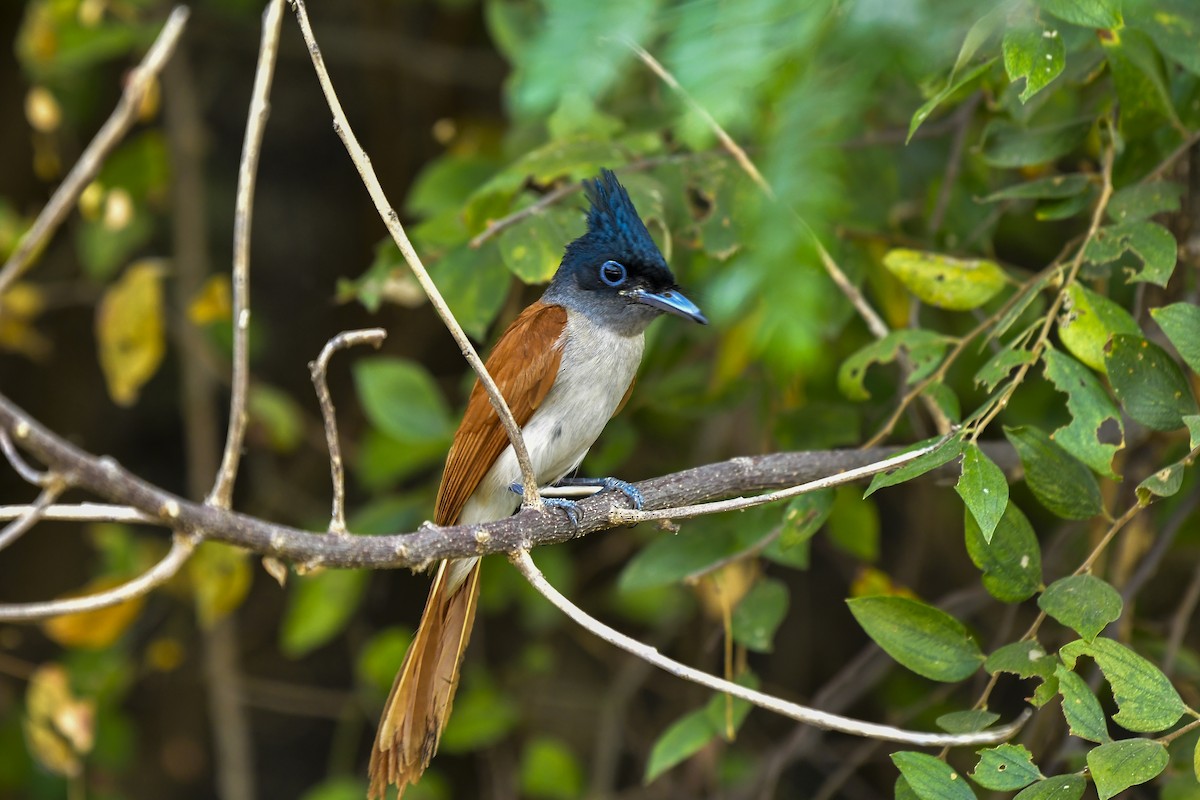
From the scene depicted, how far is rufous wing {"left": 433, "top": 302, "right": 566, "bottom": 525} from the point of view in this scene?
2.49 m

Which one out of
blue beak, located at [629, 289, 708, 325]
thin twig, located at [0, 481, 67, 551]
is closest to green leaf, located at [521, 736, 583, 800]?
blue beak, located at [629, 289, 708, 325]

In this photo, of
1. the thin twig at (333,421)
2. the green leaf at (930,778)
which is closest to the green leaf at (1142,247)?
the green leaf at (930,778)

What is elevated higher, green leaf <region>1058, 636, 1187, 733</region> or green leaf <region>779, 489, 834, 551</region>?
green leaf <region>1058, 636, 1187, 733</region>

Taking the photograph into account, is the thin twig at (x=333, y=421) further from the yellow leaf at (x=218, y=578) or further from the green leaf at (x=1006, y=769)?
the yellow leaf at (x=218, y=578)

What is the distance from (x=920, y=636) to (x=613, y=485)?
0.65 m

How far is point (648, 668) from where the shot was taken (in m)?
3.57

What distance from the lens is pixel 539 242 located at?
2.28 meters

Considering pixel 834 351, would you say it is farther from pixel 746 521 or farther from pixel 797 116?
pixel 797 116

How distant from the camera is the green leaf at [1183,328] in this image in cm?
163

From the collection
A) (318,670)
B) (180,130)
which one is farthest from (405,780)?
(318,670)

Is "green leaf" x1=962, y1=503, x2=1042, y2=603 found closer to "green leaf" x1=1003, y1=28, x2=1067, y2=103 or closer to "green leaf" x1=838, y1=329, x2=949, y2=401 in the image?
"green leaf" x1=838, y1=329, x2=949, y2=401

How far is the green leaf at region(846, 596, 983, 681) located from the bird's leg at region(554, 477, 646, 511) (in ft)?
1.27

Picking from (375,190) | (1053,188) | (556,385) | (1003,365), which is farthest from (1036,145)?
(375,190)

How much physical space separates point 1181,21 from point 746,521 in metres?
1.13
